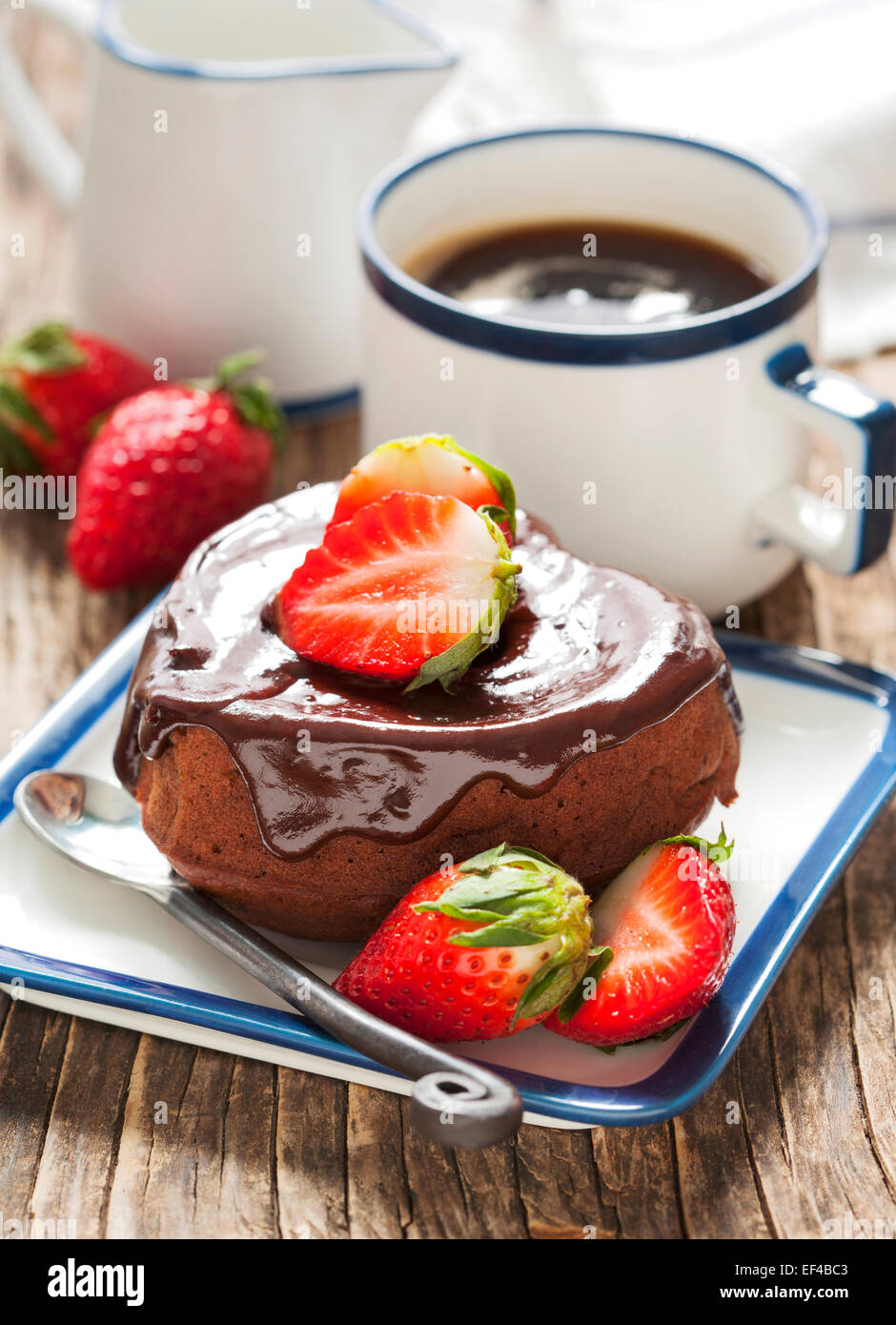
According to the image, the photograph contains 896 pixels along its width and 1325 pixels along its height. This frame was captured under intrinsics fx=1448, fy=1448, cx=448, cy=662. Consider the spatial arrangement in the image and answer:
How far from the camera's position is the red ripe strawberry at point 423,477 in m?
1.30

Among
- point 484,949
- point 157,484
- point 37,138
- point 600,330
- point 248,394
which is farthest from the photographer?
point 37,138

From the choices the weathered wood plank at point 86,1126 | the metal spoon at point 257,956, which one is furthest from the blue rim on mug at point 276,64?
the weathered wood plank at point 86,1126

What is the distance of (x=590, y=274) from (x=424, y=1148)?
44.2 inches

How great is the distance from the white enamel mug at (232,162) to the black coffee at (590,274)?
254mm

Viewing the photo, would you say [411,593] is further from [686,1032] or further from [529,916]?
[686,1032]

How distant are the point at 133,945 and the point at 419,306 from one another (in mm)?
773

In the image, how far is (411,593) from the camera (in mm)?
1222

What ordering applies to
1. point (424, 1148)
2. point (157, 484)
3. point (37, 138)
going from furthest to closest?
point (37, 138)
point (157, 484)
point (424, 1148)

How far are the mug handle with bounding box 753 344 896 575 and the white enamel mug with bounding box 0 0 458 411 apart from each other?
68 cm

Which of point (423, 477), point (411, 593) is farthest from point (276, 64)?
point (411, 593)

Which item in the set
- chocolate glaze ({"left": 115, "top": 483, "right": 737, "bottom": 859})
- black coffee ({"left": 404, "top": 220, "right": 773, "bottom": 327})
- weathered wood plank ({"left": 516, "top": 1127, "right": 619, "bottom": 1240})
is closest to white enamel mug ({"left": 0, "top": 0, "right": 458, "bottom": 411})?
black coffee ({"left": 404, "top": 220, "right": 773, "bottom": 327})

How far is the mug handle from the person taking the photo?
62.5 inches

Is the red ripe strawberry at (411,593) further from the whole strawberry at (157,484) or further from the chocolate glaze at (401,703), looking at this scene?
the whole strawberry at (157,484)

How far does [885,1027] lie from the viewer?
1339 millimetres
